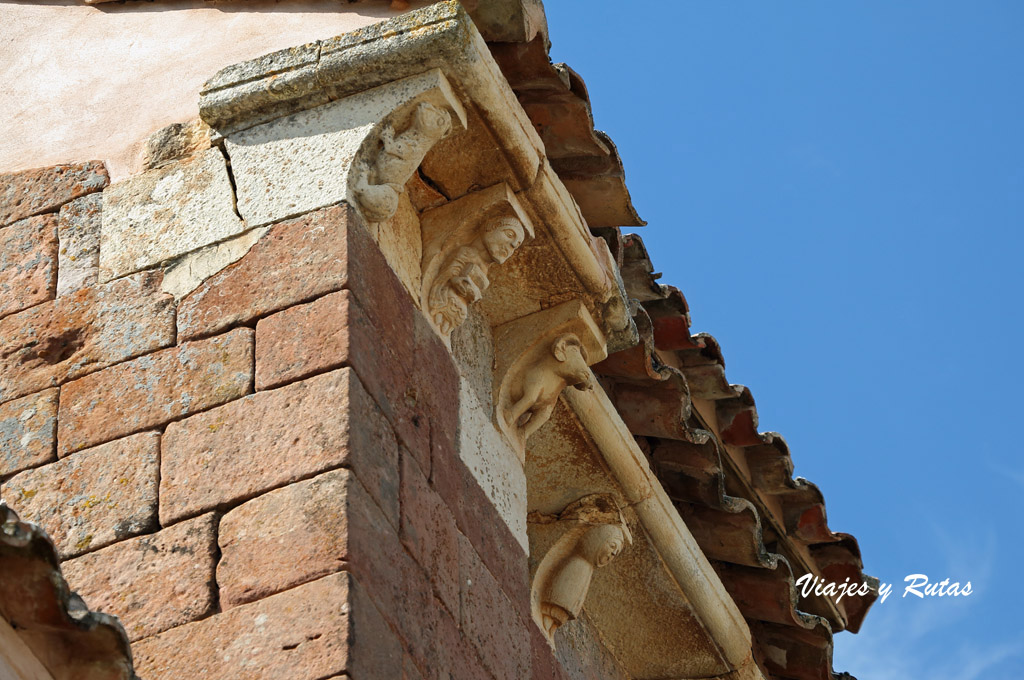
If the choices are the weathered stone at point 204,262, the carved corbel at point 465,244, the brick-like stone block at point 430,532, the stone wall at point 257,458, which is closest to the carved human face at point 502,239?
the carved corbel at point 465,244

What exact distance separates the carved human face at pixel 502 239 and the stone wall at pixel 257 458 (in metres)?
0.31

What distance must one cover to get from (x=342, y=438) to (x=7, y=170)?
1.79m

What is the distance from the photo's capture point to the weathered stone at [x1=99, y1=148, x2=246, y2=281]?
4.43 m

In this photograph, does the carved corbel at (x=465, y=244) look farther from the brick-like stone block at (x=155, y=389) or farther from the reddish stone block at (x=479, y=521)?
the brick-like stone block at (x=155, y=389)

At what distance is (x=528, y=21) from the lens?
15.8ft

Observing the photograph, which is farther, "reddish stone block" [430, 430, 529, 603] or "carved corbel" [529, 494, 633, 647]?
"carved corbel" [529, 494, 633, 647]

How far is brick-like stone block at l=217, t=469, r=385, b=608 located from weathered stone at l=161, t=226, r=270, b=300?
743 millimetres

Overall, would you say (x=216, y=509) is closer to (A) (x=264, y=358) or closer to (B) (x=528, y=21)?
(A) (x=264, y=358)

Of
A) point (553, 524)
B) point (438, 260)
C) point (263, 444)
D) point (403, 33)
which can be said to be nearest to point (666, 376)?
point (553, 524)

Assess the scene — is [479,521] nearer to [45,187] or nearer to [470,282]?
[470,282]

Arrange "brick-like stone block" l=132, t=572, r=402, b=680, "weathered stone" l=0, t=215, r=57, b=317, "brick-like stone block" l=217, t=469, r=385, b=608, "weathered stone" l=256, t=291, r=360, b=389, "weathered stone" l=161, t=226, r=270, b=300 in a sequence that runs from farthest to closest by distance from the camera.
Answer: "weathered stone" l=0, t=215, r=57, b=317, "weathered stone" l=161, t=226, r=270, b=300, "weathered stone" l=256, t=291, r=360, b=389, "brick-like stone block" l=217, t=469, r=385, b=608, "brick-like stone block" l=132, t=572, r=402, b=680

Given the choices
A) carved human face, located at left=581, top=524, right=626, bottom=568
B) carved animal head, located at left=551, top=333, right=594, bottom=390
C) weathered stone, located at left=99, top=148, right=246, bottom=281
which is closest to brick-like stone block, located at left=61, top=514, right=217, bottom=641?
weathered stone, located at left=99, top=148, right=246, bottom=281

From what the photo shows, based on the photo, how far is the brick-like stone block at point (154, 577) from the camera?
147 inches

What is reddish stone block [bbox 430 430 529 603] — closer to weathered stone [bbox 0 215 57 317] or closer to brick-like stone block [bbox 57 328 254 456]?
brick-like stone block [bbox 57 328 254 456]
